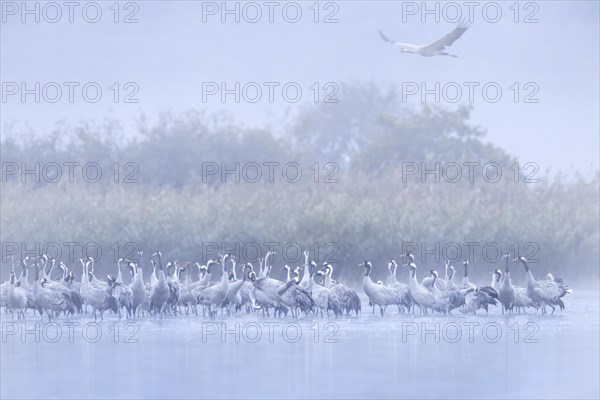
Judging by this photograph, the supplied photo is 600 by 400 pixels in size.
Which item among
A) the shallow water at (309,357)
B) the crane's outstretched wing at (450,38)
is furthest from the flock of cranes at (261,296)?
the crane's outstretched wing at (450,38)

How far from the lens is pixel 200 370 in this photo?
914 centimetres

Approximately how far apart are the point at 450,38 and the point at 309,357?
13.5 ft

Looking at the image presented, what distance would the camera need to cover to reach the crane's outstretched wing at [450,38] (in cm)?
1244

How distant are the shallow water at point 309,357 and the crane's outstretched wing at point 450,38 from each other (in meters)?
2.44

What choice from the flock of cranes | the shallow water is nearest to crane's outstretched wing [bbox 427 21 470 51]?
the flock of cranes

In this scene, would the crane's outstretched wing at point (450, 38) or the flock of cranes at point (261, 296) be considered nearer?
the flock of cranes at point (261, 296)

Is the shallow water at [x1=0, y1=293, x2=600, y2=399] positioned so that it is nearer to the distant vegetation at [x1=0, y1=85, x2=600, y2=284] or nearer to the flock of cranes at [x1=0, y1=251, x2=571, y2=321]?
the flock of cranes at [x1=0, y1=251, x2=571, y2=321]

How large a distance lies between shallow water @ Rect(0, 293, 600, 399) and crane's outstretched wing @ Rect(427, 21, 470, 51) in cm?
244

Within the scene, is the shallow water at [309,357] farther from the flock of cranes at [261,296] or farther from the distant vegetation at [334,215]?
the distant vegetation at [334,215]

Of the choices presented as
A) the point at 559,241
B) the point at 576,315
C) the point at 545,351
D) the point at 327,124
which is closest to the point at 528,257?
the point at 559,241

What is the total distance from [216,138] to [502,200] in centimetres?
608

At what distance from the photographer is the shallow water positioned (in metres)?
8.43

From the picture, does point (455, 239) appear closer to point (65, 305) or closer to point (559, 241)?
point (559, 241)

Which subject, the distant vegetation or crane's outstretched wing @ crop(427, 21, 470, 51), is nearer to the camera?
crane's outstretched wing @ crop(427, 21, 470, 51)
